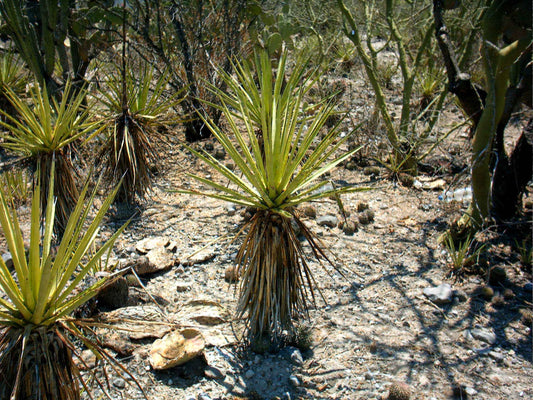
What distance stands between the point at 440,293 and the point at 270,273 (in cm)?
147

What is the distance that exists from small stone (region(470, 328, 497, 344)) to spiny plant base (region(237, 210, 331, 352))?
3.90 ft

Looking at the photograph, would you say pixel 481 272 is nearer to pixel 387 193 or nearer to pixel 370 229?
pixel 370 229

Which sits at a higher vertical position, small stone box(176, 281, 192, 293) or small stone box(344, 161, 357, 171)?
small stone box(344, 161, 357, 171)

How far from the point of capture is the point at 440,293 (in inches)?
127

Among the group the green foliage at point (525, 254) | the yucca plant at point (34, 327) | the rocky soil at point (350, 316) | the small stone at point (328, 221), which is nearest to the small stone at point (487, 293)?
the rocky soil at point (350, 316)

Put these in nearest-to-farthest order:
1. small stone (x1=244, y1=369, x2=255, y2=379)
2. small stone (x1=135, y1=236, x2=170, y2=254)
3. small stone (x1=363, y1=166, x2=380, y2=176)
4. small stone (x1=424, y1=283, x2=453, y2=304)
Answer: small stone (x1=244, y1=369, x2=255, y2=379)
small stone (x1=424, y1=283, x2=453, y2=304)
small stone (x1=135, y1=236, x2=170, y2=254)
small stone (x1=363, y1=166, x2=380, y2=176)

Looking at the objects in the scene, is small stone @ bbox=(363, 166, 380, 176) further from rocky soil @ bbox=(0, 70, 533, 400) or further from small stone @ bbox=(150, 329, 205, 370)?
small stone @ bbox=(150, 329, 205, 370)

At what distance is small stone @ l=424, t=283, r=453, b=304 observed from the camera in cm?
318

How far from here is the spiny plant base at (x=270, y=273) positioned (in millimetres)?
2395

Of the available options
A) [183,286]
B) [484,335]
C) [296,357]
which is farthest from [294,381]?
[484,335]

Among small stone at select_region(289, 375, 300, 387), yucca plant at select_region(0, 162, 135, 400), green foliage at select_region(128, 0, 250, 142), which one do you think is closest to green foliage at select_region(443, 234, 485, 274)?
small stone at select_region(289, 375, 300, 387)

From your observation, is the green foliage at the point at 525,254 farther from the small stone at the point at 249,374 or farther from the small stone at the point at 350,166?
the small stone at the point at 249,374

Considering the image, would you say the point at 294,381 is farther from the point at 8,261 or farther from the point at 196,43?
the point at 196,43

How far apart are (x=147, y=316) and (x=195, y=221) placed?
149cm
